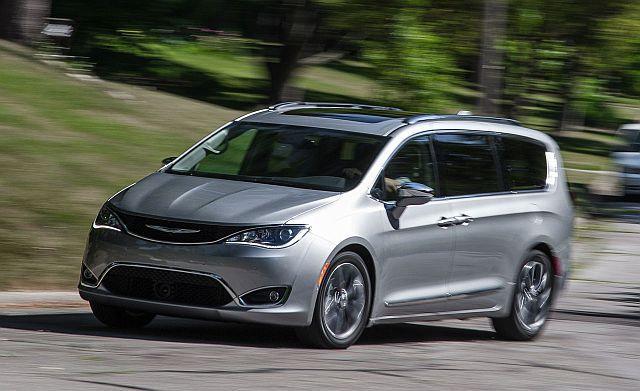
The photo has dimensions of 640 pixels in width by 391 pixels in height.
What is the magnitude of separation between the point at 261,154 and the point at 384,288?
138cm

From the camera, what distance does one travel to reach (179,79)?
121 ft

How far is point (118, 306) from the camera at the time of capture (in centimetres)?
905

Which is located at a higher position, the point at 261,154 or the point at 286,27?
the point at 261,154

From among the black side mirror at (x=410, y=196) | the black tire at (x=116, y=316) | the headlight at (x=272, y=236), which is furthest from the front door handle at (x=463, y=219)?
the black tire at (x=116, y=316)

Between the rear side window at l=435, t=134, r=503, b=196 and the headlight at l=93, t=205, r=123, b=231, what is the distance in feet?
8.10

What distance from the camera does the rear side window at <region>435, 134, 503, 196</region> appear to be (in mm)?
10258

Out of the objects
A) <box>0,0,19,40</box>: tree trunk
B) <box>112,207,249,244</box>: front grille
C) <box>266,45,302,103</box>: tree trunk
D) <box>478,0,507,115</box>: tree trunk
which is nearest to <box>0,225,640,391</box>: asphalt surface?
<box>112,207,249,244</box>: front grille

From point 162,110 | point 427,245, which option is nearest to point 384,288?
point 427,245

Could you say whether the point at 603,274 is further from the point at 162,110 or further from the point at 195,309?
the point at 195,309

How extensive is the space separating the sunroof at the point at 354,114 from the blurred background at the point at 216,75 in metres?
3.00

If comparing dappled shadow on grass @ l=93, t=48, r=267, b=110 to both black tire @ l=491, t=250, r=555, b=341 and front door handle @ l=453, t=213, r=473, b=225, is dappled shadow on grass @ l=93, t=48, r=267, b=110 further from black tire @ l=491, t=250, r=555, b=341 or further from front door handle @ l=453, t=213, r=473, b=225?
front door handle @ l=453, t=213, r=473, b=225

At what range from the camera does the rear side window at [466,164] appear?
33.7ft

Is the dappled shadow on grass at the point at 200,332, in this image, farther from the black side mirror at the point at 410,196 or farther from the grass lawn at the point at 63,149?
the grass lawn at the point at 63,149

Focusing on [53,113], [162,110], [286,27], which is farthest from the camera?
[286,27]
